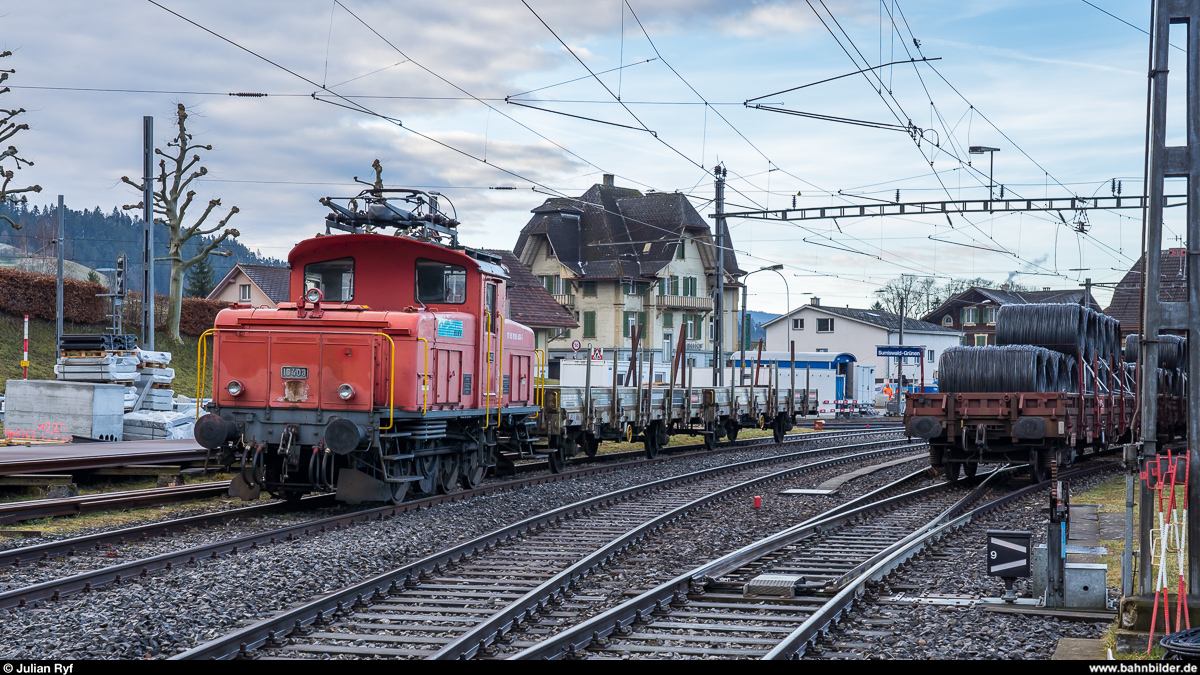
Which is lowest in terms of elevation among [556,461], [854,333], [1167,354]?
[556,461]

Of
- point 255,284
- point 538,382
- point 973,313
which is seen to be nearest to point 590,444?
point 538,382

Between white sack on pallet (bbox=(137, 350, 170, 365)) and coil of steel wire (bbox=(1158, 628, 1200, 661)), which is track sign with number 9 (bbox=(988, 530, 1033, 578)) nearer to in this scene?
coil of steel wire (bbox=(1158, 628, 1200, 661))

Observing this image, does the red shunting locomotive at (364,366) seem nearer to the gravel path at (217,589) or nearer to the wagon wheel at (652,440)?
the gravel path at (217,589)

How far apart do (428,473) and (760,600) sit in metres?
6.78

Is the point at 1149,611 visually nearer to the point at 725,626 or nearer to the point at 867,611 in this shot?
the point at 867,611

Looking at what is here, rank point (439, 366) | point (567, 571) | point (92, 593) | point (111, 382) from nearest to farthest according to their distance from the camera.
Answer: point (92, 593) < point (567, 571) < point (439, 366) < point (111, 382)

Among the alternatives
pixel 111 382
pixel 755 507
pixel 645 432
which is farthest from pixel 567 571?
pixel 111 382

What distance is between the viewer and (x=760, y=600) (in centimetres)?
848

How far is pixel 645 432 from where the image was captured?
Answer: 2295 cm

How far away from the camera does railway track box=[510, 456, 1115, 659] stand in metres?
6.88

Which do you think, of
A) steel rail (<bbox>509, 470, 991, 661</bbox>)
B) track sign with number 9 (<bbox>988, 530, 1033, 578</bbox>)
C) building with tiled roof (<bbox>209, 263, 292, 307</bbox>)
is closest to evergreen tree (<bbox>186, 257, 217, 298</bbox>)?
building with tiled roof (<bbox>209, 263, 292, 307</bbox>)

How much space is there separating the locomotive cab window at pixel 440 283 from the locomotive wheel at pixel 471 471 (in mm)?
2390

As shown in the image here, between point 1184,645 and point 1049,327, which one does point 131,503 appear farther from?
point 1049,327

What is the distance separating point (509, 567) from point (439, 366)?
419cm
